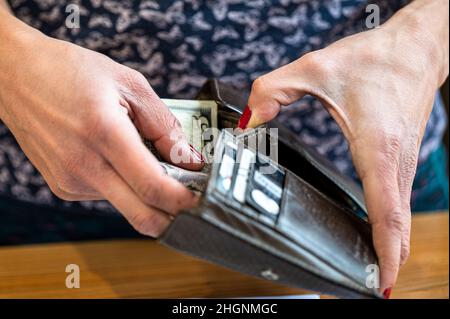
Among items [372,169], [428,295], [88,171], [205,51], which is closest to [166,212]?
[88,171]

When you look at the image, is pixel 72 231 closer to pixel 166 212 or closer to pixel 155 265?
pixel 155 265

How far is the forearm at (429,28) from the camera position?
0.78 m

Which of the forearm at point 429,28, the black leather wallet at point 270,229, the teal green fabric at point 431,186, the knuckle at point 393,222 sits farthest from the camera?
the teal green fabric at point 431,186

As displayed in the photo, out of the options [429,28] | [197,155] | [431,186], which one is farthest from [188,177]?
[431,186]

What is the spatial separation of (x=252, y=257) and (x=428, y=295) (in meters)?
0.42

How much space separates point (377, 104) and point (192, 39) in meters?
0.30

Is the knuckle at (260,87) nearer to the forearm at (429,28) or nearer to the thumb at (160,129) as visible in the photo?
the thumb at (160,129)

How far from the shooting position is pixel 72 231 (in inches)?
38.8

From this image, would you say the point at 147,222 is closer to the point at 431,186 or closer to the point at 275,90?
the point at 275,90

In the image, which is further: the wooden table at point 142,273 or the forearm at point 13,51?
the wooden table at point 142,273

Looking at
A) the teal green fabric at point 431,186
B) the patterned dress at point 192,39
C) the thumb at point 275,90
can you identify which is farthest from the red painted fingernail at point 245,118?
the teal green fabric at point 431,186

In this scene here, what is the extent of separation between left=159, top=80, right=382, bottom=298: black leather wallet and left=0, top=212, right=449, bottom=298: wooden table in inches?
9.9

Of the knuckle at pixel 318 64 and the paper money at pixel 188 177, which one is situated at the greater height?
the knuckle at pixel 318 64

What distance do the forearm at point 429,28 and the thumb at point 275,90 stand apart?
7.1 inches
